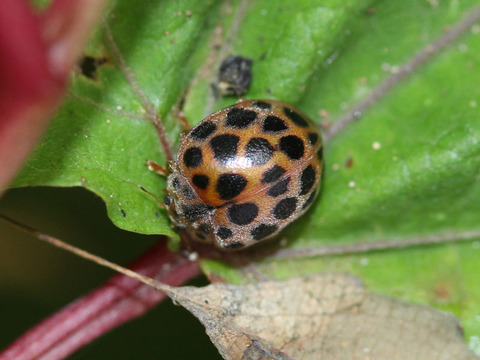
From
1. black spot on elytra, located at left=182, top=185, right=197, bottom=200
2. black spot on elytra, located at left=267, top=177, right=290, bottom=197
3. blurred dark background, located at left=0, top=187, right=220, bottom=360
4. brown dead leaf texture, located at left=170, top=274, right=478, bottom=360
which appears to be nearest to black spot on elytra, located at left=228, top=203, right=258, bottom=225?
black spot on elytra, located at left=267, top=177, right=290, bottom=197

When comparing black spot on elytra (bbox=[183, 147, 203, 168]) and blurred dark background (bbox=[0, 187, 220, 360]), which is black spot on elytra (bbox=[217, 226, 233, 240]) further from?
blurred dark background (bbox=[0, 187, 220, 360])

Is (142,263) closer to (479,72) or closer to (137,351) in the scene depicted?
(137,351)

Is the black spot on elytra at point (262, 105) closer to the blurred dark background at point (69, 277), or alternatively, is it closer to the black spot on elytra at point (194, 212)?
the black spot on elytra at point (194, 212)

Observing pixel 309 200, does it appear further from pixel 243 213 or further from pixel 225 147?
pixel 225 147

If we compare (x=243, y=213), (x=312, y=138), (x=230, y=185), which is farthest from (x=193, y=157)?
(x=312, y=138)

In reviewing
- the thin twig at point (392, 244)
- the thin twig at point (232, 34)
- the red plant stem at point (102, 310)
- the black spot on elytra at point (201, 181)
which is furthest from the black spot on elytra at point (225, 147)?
the thin twig at point (392, 244)

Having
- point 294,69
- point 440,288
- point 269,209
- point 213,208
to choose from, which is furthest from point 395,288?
point 294,69

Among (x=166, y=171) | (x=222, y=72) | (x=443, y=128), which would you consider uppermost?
(x=222, y=72)
